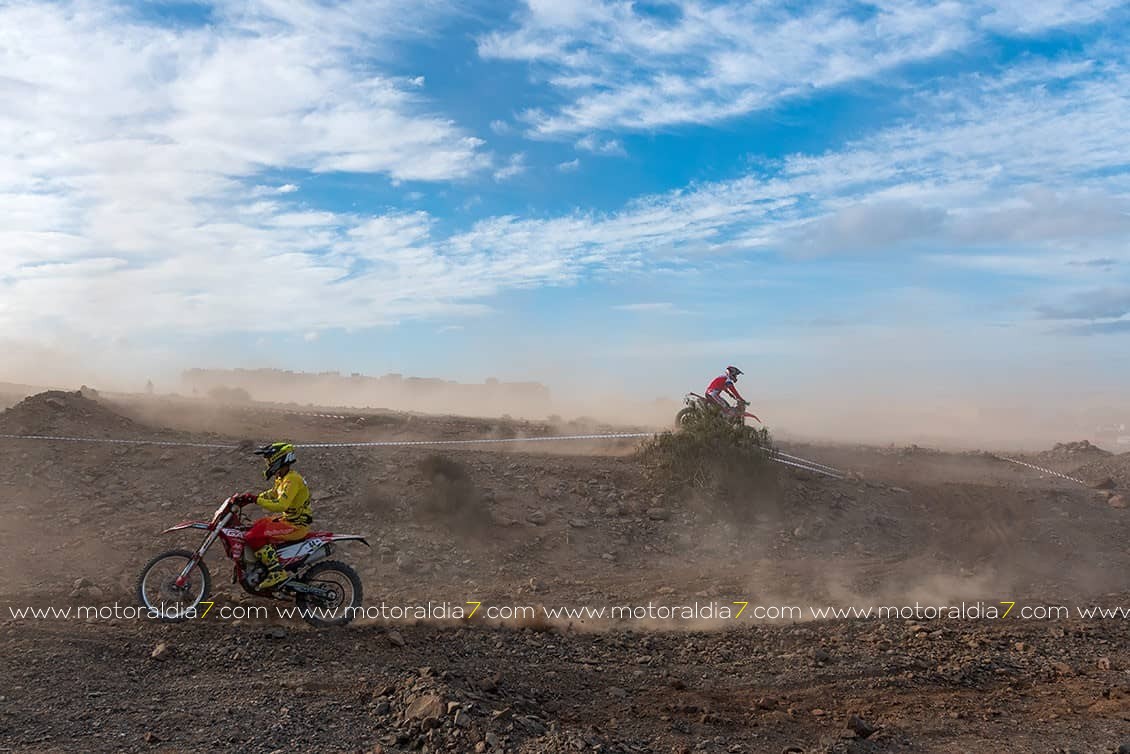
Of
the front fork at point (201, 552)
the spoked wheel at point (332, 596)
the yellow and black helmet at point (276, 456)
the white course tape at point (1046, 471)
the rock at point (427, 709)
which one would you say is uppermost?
the yellow and black helmet at point (276, 456)

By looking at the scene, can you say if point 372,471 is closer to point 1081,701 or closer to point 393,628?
point 393,628

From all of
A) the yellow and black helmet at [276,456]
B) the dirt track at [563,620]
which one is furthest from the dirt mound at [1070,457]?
the yellow and black helmet at [276,456]

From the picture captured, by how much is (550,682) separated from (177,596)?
4424 mm

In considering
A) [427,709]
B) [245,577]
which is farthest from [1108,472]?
[245,577]

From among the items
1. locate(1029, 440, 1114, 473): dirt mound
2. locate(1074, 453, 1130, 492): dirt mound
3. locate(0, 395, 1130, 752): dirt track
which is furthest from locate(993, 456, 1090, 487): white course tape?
locate(1029, 440, 1114, 473): dirt mound

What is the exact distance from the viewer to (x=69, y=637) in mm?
8016

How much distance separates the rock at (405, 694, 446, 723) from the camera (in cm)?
633

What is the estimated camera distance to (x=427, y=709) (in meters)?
6.44

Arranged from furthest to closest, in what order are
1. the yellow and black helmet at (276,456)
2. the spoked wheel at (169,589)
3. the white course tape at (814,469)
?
the white course tape at (814,469) < the yellow and black helmet at (276,456) < the spoked wheel at (169,589)

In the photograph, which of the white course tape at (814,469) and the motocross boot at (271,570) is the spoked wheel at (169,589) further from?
the white course tape at (814,469)

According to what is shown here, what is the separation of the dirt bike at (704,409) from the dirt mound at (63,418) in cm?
1152

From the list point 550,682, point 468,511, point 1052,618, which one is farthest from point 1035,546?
point 550,682

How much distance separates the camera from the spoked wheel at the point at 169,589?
8.86 m

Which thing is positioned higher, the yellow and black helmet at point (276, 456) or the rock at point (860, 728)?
the yellow and black helmet at point (276, 456)
